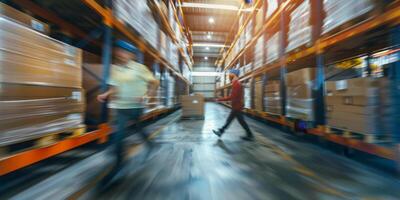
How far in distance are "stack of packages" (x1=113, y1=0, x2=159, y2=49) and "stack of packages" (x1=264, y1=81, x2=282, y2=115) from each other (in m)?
3.24

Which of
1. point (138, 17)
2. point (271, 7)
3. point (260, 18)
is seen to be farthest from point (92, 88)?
point (260, 18)

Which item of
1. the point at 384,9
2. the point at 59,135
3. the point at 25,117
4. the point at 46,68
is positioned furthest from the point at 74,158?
the point at 384,9

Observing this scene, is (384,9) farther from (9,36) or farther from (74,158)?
(74,158)

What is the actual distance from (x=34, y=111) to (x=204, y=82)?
22.7 meters

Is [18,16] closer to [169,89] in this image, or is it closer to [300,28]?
[300,28]

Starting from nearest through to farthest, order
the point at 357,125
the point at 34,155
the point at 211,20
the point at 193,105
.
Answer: the point at 34,155
the point at 357,125
the point at 193,105
the point at 211,20

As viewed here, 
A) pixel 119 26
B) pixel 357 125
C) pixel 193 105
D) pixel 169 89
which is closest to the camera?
pixel 357 125

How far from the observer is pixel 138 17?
386 cm

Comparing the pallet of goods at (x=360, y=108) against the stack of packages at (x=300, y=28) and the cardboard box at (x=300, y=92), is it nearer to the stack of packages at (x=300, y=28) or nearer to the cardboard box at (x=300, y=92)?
the cardboard box at (x=300, y=92)

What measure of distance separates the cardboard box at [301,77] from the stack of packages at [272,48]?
1.03m

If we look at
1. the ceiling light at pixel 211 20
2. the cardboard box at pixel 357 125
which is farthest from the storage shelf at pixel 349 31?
the ceiling light at pixel 211 20

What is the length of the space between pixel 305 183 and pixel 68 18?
4.19m

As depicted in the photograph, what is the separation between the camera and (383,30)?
7.96 ft

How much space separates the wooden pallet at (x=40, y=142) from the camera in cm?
156
